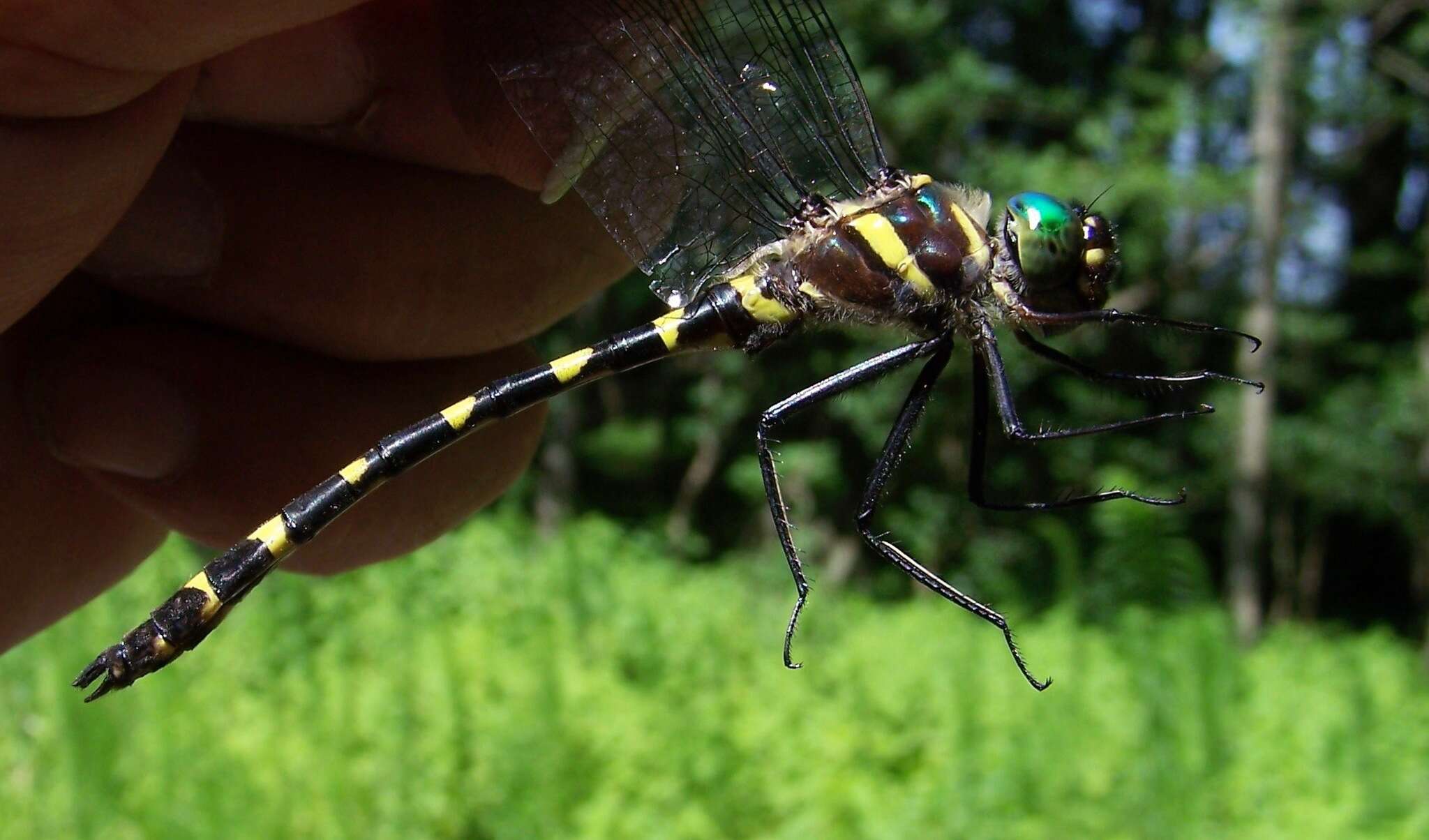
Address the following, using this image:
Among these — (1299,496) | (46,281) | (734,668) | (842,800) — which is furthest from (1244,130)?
(46,281)

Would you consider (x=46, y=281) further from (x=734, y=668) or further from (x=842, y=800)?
(x=734, y=668)

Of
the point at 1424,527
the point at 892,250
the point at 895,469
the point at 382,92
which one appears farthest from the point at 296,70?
the point at 1424,527

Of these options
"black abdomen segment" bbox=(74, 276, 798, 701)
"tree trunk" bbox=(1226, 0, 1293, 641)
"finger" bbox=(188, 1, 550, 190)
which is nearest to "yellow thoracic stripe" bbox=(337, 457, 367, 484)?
"black abdomen segment" bbox=(74, 276, 798, 701)

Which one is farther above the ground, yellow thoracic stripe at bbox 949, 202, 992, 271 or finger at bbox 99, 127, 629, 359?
finger at bbox 99, 127, 629, 359

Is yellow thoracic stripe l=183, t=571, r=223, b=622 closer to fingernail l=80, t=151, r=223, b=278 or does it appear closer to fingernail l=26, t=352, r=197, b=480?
fingernail l=26, t=352, r=197, b=480

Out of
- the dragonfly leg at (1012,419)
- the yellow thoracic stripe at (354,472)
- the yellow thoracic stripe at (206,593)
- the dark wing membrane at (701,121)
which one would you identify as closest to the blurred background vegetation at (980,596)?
the dragonfly leg at (1012,419)

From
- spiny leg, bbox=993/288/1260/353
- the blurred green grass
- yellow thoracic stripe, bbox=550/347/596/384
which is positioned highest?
yellow thoracic stripe, bbox=550/347/596/384
